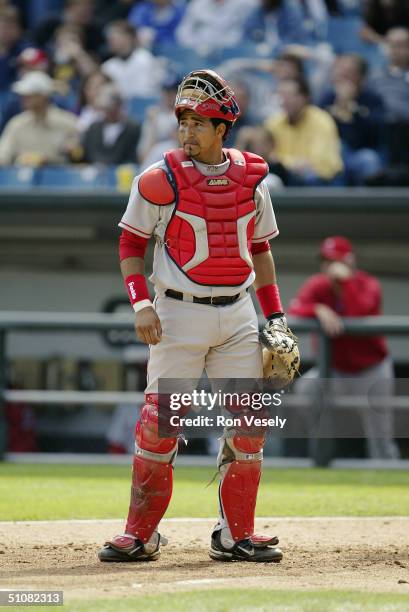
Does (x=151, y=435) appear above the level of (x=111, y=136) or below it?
below

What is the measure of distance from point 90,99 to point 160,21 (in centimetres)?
199

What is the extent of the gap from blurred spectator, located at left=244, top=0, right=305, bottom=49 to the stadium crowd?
0.04 ft

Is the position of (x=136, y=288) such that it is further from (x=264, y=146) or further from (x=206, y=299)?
(x=264, y=146)

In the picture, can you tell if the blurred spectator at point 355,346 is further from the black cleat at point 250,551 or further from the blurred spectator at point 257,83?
the black cleat at point 250,551

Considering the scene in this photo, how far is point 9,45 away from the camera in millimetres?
13656

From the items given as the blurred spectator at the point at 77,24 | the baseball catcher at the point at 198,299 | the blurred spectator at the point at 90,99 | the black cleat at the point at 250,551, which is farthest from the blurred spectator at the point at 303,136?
the black cleat at the point at 250,551

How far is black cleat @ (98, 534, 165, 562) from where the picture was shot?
179 inches

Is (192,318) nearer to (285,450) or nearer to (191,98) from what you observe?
(191,98)

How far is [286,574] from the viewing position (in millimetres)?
4262

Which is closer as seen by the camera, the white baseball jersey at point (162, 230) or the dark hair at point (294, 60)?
the white baseball jersey at point (162, 230)

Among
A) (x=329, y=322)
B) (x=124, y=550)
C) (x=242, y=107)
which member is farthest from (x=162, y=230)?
(x=242, y=107)

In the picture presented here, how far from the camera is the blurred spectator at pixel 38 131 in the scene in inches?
447

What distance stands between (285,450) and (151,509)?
5.57 meters

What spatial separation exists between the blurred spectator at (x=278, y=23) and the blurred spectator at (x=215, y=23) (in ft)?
0.48
